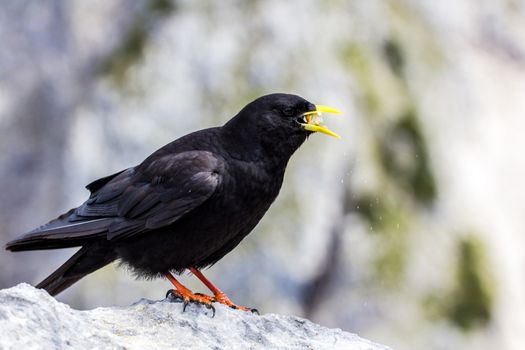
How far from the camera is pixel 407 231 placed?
38.2ft

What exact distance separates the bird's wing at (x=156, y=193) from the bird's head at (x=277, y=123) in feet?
1.11

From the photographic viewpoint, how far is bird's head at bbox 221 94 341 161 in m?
6.62

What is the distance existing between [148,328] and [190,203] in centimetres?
120

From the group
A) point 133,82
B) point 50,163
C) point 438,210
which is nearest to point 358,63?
point 438,210

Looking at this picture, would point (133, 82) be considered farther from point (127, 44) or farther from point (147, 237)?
point (147, 237)

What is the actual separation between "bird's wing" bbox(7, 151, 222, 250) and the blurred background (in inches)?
148

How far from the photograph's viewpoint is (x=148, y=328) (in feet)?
17.6

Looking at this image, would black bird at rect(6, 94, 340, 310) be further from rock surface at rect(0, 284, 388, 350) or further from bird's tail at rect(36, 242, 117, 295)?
rock surface at rect(0, 284, 388, 350)

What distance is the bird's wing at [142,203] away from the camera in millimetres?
6387

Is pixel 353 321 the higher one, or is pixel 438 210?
pixel 438 210

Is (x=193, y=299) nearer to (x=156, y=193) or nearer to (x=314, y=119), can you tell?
(x=156, y=193)

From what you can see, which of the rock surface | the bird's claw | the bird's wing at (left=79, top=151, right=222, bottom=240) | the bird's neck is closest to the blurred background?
the bird's wing at (left=79, top=151, right=222, bottom=240)

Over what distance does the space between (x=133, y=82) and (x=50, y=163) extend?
150 centimetres

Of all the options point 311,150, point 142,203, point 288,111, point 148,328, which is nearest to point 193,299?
point 148,328
